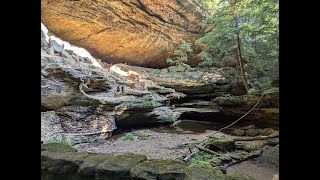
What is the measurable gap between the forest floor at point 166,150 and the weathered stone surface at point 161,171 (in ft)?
12.4

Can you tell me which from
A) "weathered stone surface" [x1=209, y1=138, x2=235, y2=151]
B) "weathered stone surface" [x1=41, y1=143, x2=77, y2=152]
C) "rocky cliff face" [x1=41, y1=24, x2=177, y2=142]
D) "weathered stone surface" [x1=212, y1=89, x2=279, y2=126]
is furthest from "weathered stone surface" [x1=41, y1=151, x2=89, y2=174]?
"weathered stone surface" [x1=212, y1=89, x2=279, y2=126]

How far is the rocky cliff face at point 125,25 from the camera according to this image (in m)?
13.2

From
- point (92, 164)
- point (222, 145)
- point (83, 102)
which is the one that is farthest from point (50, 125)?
point (92, 164)

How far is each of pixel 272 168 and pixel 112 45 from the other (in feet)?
49.9

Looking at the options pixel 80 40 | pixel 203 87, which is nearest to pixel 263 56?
pixel 203 87

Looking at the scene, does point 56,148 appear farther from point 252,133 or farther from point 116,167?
point 252,133

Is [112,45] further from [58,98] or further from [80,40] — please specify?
[58,98]

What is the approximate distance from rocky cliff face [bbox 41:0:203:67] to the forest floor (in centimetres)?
870

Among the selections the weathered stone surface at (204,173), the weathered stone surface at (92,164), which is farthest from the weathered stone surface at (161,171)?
the weathered stone surface at (92,164)

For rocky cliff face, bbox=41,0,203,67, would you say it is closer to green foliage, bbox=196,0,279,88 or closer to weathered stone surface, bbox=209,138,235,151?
green foliage, bbox=196,0,279,88

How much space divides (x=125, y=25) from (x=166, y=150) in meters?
11.3

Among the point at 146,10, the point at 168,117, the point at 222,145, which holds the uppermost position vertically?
the point at 146,10

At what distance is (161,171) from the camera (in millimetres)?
1959

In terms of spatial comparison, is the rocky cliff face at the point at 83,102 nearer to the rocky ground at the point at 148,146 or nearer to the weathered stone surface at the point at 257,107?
the rocky ground at the point at 148,146
